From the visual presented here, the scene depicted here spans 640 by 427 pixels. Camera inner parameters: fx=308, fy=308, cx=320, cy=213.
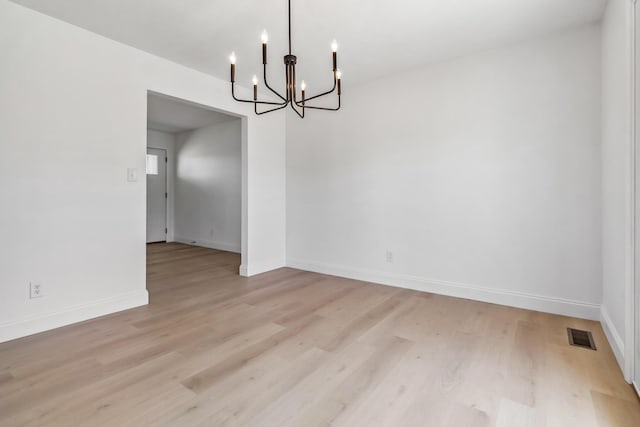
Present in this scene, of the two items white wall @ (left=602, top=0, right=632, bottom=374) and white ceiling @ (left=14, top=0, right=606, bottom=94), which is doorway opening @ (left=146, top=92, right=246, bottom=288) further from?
white wall @ (left=602, top=0, right=632, bottom=374)

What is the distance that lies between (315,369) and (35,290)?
7.31ft

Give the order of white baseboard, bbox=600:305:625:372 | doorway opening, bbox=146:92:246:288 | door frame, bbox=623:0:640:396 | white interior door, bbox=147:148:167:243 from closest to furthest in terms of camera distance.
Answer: door frame, bbox=623:0:640:396 → white baseboard, bbox=600:305:625:372 → doorway opening, bbox=146:92:246:288 → white interior door, bbox=147:148:167:243

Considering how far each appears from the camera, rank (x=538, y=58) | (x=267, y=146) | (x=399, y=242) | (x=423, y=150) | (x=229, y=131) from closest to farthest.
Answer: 1. (x=538, y=58)
2. (x=423, y=150)
3. (x=399, y=242)
4. (x=267, y=146)
5. (x=229, y=131)

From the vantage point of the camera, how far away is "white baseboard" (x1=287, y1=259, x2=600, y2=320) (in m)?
2.62

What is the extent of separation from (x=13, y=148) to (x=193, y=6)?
167 centimetres

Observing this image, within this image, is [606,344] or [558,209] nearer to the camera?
[606,344]

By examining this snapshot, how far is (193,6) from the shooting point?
2.27 metres

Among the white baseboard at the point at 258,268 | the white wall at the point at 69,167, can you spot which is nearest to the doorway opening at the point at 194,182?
the white baseboard at the point at 258,268

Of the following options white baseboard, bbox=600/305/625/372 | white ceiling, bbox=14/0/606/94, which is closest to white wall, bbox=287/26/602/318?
white baseboard, bbox=600/305/625/372

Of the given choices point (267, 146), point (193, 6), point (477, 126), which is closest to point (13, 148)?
point (193, 6)

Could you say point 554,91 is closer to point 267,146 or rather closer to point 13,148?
point 267,146

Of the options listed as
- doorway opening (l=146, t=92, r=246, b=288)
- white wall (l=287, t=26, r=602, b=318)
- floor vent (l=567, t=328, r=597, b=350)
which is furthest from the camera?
doorway opening (l=146, t=92, r=246, b=288)

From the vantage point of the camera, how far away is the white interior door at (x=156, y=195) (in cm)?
654

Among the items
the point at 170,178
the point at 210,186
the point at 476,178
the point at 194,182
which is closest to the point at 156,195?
the point at 170,178
